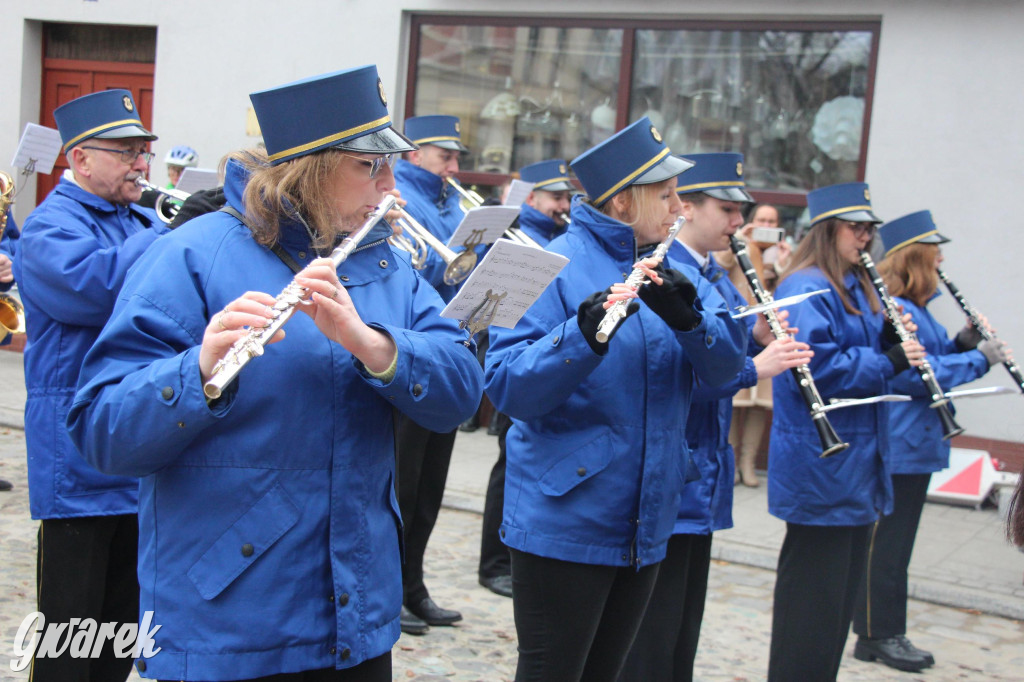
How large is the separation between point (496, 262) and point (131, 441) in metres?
1.04

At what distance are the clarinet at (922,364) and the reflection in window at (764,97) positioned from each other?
3704mm

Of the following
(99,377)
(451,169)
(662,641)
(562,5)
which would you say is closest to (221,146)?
(562,5)

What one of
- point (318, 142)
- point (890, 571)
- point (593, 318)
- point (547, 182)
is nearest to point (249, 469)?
point (318, 142)

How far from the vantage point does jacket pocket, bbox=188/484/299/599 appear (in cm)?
222

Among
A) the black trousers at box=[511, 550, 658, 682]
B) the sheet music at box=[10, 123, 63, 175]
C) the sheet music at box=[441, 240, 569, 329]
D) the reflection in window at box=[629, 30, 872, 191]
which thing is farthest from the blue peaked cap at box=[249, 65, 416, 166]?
the reflection in window at box=[629, 30, 872, 191]

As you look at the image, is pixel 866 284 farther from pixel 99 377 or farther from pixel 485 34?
pixel 485 34

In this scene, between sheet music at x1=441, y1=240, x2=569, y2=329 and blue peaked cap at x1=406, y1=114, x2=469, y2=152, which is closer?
sheet music at x1=441, y1=240, x2=569, y2=329

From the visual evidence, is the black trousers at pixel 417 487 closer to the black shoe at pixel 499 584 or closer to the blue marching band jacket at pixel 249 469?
the black shoe at pixel 499 584

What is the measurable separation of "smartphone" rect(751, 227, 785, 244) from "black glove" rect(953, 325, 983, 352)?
92.6 inches

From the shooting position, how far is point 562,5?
949 cm

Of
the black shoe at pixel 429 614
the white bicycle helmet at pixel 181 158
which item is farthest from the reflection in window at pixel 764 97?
the black shoe at pixel 429 614

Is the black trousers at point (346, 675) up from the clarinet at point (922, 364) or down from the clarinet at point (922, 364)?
down

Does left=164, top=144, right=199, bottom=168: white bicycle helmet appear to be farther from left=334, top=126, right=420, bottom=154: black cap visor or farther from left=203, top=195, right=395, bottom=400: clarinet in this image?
left=203, top=195, right=395, bottom=400: clarinet

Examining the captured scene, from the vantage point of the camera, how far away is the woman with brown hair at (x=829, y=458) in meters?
4.09
